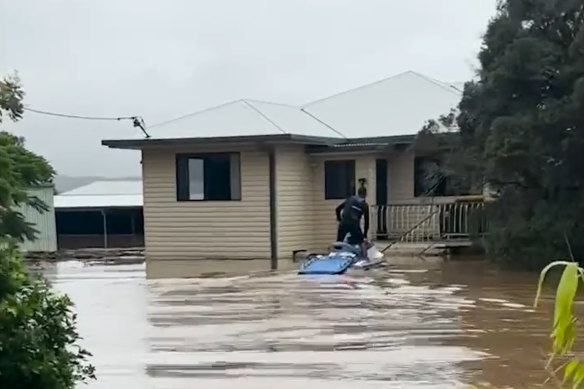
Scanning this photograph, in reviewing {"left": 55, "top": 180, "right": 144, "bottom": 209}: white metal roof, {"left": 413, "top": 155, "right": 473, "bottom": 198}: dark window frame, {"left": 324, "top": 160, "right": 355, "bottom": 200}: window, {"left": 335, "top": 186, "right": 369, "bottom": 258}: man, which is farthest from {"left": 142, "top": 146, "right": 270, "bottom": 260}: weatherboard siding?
{"left": 335, "top": 186, "right": 369, "bottom": 258}: man

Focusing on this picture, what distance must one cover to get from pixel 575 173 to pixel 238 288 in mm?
7227

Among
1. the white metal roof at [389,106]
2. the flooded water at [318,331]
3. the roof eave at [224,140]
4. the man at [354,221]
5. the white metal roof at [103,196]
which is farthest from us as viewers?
the white metal roof at [103,196]

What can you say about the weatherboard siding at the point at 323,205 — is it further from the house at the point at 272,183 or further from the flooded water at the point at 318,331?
the flooded water at the point at 318,331

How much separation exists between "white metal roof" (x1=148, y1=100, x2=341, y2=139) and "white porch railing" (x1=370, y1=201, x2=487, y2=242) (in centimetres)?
301

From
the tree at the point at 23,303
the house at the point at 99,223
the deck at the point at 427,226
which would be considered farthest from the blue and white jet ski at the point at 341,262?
the house at the point at 99,223

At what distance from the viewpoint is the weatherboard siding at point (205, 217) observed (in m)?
23.6

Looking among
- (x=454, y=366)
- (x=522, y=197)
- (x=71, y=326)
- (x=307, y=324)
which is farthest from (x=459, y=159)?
(x=71, y=326)

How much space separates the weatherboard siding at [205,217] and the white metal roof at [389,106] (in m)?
3.38

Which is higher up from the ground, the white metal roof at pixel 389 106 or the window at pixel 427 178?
the white metal roof at pixel 389 106

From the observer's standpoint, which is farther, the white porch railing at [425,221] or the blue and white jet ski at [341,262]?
the white porch railing at [425,221]

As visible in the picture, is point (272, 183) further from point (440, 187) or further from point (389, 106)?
point (389, 106)

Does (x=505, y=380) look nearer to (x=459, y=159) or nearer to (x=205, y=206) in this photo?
(x=459, y=159)

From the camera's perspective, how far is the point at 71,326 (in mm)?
5742

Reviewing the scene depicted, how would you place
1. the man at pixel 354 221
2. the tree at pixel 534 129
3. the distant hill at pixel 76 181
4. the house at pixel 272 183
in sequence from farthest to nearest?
the distant hill at pixel 76 181 < the house at pixel 272 183 < the man at pixel 354 221 < the tree at pixel 534 129
